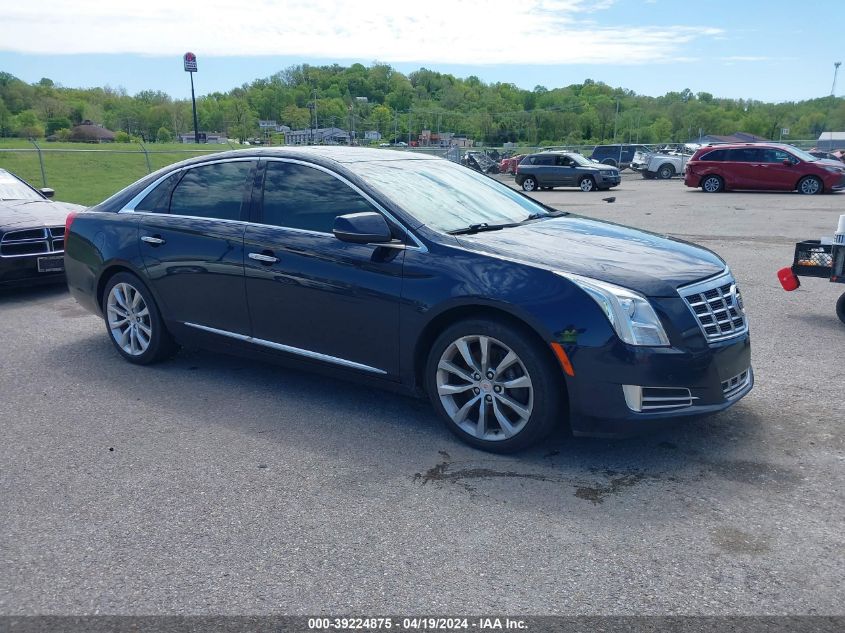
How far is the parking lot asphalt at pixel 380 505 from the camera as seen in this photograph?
3.03 m

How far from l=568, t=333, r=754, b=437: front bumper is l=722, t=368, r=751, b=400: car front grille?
104 millimetres

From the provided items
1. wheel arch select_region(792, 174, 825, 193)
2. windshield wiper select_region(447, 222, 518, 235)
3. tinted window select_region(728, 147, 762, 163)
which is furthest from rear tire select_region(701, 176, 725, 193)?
windshield wiper select_region(447, 222, 518, 235)

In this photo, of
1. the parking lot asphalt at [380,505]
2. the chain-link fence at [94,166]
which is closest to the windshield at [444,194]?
the parking lot asphalt at [380,505]

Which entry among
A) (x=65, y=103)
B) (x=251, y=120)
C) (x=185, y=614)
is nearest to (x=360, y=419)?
(x=185, y=614)

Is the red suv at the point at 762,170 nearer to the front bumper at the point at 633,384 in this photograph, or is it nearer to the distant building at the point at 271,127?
the front bumper at the point at 633,384

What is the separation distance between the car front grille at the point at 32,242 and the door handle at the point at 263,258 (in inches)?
170

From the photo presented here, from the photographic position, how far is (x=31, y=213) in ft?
30.5

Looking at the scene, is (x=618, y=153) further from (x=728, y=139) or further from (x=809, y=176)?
(x=728, y=139)

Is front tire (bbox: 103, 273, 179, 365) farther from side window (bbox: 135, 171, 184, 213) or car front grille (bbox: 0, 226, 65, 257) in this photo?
car front grille (bbox: 0, 226, 65, 257)

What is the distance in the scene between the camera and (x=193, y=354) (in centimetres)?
646

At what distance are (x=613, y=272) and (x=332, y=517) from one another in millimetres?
1900

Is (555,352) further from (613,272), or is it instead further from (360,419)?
(360,419)

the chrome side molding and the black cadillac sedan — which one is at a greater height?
the black cadillac sedan

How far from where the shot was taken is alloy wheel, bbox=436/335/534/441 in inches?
165
